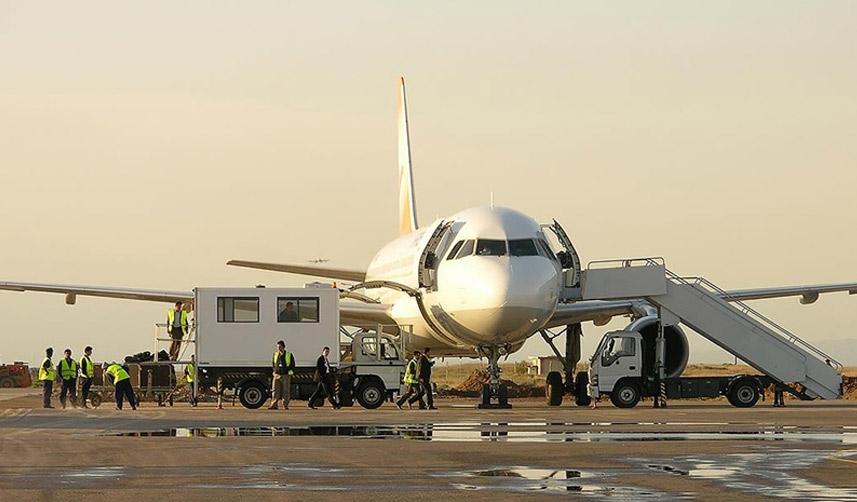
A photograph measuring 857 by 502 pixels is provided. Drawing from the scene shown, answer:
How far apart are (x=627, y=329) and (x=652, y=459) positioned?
21.9 m

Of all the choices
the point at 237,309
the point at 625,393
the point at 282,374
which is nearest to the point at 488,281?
the point at 625,393

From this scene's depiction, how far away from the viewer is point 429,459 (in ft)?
57.6

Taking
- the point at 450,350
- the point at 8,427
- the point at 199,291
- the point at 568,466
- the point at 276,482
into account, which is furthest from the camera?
the point at 450,350

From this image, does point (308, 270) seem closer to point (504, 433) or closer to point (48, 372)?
point (48, 372)

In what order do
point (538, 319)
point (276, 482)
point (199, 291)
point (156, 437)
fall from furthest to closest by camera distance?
point (199, 291) → point (538, 319) → point (156, 437) → point (276, 482)

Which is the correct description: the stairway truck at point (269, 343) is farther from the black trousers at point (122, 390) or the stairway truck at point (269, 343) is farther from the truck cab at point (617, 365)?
the truck cab at point (617, 365)

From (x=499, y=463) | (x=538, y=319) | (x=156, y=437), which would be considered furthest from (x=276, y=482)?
(x=538, y=319)

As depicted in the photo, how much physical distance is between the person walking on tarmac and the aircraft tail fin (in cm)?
1680

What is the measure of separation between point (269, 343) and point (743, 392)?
11.7 metres

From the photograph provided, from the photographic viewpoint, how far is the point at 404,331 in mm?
39719

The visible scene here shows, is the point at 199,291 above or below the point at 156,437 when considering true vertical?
above

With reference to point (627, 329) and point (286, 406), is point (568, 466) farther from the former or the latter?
point (627, 329)

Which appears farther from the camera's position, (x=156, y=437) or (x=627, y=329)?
(x=627, y=329)

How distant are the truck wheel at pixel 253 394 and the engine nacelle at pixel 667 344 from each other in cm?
924
